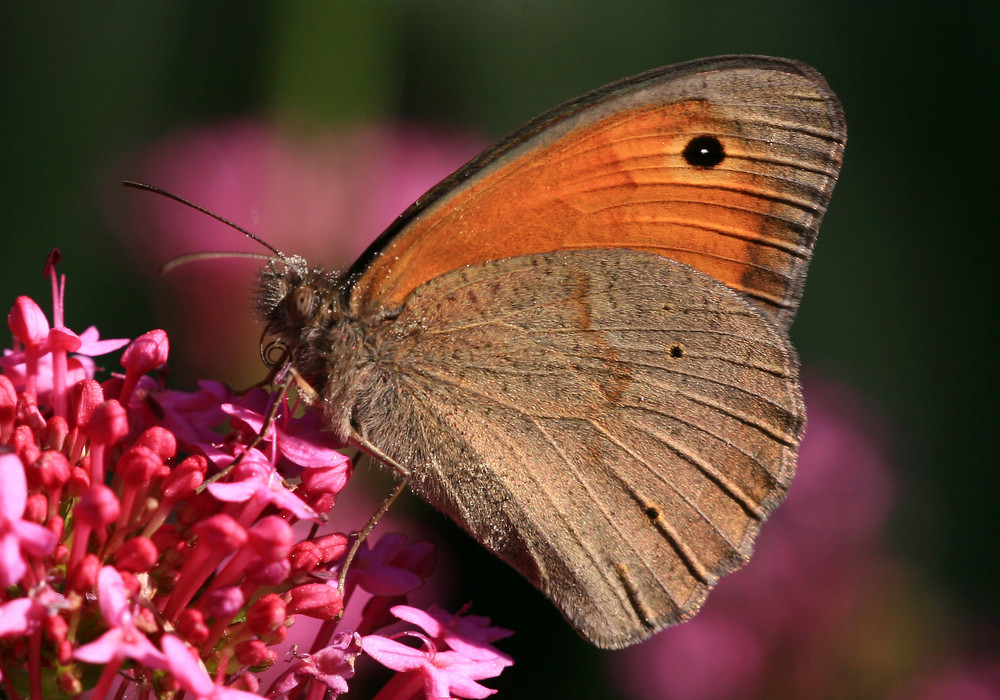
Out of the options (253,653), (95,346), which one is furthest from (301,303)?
(253,653)

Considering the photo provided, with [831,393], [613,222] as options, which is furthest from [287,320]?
[831,393]

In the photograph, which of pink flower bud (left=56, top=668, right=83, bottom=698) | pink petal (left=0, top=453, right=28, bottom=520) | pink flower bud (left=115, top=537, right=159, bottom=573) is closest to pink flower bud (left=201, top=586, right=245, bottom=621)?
pink flower bud (left=115, top=537, right=159, bottom=573)

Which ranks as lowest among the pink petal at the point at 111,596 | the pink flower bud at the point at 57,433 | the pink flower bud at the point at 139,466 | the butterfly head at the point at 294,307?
the pink petal at the point at 111,596

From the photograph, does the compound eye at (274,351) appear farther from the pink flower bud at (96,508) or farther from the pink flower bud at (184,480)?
the pink flower bud at (96,508)

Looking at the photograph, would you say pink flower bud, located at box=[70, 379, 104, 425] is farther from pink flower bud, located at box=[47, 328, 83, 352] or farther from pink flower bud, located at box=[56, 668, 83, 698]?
pink flower bud, located at box=[56, 668, 83, 698]

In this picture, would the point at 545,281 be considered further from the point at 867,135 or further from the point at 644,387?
the point at 867,135

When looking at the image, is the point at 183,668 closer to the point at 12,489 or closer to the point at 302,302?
the point at 12,489

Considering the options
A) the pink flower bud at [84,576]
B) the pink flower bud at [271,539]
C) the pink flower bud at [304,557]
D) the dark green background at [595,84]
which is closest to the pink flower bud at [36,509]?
the pink flower bud at [84,576]
